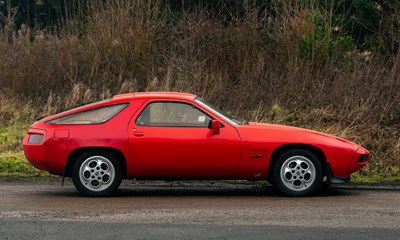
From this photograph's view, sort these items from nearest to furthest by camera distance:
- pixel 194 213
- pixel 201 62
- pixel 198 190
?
pixel 194 213, pixel 198 190, pixel 201 62

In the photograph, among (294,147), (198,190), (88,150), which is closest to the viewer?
(88,150)

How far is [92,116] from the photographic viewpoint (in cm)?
1206

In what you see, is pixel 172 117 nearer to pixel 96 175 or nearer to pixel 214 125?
pixel 214 125

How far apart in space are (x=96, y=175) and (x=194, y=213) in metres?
1.98

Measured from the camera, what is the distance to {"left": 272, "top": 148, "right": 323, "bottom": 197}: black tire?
11.8 metres

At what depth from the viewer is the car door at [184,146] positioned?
38.7ft

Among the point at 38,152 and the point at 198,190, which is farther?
the point at 198,190

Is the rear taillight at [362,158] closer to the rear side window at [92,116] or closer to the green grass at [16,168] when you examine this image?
the rear side window at [92,116]

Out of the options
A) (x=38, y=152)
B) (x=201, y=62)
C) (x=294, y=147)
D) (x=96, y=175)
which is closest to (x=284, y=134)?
(x=294, y=147)

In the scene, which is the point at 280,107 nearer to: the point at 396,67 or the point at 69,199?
the point at 396,67

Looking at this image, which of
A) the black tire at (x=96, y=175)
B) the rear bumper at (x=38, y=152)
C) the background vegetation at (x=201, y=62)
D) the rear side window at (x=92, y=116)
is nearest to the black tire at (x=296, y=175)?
the black tire at (x=96, y=175)

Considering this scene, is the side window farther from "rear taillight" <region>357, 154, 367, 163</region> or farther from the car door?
"rear taillight" <region>357, 154, 367, 163</region>

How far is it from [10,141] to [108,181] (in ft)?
17.1

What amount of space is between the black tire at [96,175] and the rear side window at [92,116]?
509 millimetres
